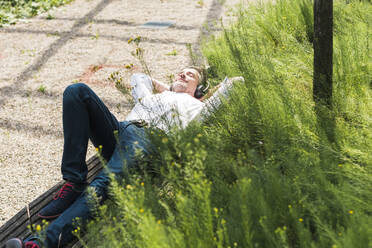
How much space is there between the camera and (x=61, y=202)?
251 cm

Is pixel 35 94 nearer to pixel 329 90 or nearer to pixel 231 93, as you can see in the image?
pixel 231 93

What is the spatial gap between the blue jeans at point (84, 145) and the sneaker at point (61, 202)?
0.21 ft

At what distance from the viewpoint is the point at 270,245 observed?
1.60 metres

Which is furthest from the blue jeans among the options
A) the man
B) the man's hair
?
the man's hair

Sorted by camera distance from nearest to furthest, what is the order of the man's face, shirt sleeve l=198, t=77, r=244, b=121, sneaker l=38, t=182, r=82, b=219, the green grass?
sneaker l=38, t=182, r=82, b=219 < shirt sleeve l=198, t=77, r=244, b=121 < the man's face < the green grass

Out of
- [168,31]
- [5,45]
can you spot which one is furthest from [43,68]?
[168,31]

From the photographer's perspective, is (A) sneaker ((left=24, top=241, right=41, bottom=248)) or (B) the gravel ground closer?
(A) sneaker ((left=24, top=241, right=41, bottom=248))

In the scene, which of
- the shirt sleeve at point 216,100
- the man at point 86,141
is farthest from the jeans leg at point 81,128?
the shirt sleeve at point 216,100

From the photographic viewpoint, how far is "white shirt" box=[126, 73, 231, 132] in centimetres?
270

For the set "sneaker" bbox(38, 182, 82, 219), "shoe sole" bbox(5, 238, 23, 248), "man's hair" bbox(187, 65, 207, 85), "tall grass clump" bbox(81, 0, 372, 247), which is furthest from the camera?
"man's hair" bbox(187, 65, 207, 85)

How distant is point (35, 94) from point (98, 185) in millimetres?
2416

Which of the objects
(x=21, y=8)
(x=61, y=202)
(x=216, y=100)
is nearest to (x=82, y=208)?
(x=61, y=202)

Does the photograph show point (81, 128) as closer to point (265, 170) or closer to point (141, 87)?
point (141, 87)

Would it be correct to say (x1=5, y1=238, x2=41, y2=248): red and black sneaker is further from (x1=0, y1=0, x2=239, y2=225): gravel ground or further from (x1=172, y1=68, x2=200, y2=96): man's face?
(x1=172, y1=68, x2=200, y2=96): man's face
